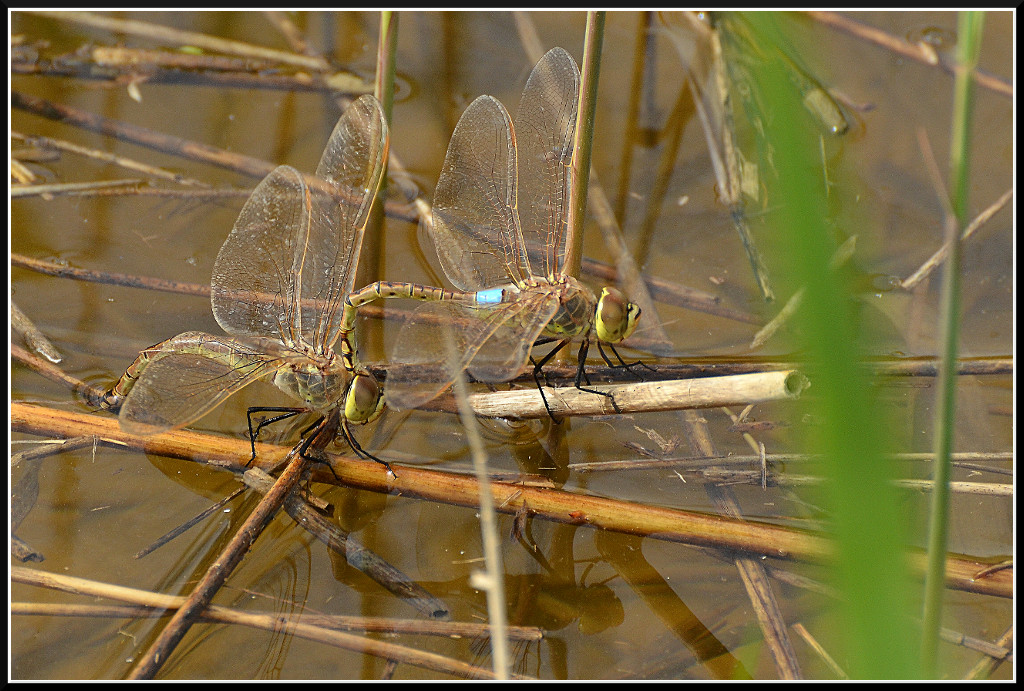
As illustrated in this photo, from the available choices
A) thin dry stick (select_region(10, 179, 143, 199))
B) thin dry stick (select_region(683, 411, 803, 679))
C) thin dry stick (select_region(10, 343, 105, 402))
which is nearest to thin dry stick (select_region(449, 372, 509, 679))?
thin dry stick (select_region(683, 411, 803, 679))

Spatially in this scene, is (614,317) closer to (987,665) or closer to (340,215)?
(340,215)

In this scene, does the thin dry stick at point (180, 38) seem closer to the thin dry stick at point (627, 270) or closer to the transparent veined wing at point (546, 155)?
the transparent veined wing at point (546, 155)

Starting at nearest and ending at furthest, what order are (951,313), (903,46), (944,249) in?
1. (951,313)
2. (944,249)
3. (903,46)

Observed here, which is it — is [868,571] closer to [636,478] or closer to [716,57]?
[636,478]

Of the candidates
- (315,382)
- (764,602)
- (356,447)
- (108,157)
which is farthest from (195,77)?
(764,602)

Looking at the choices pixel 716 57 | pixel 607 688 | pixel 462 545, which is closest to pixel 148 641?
pixel 462 545

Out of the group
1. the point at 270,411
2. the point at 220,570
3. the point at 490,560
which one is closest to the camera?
the point at 490,560

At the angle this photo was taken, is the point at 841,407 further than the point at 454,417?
No

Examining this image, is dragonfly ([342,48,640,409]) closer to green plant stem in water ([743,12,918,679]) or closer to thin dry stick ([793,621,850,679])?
thin dry stick ([793,621,850,679])
